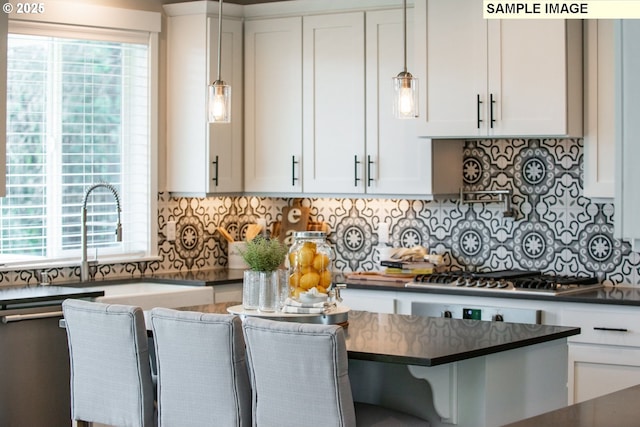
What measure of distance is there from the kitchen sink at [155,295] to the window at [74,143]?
0.92ft

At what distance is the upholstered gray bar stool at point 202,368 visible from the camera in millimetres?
3398

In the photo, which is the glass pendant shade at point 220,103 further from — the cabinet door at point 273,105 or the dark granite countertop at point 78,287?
the cabinet door at point 273,105

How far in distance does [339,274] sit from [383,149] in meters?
0.83

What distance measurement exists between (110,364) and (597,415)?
1987 mm

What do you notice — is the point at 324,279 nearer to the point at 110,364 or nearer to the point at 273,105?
the point at 110,364

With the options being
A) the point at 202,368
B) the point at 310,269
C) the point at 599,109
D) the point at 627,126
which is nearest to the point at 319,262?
the point at 310,269

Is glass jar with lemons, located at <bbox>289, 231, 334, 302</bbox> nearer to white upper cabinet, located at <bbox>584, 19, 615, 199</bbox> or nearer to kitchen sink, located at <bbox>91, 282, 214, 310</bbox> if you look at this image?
kitchen sink, located at <bbox>91, 282, 214, 310</bbox>

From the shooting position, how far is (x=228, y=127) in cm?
596

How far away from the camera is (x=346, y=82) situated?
5746mm

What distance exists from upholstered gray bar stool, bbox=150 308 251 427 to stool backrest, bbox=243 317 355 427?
0.10m

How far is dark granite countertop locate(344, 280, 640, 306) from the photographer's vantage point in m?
4.75

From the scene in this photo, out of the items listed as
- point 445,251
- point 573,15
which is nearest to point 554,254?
point 445,251

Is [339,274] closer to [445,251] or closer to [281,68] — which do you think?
[445,251]

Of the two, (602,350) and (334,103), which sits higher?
(334,103)
